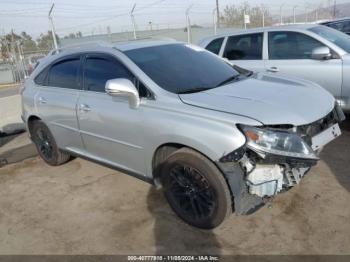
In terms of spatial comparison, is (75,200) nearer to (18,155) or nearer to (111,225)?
(111,225)

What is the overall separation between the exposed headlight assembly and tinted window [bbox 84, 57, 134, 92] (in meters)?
1.45

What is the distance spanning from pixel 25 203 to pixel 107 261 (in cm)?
175

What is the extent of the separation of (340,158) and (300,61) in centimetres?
194

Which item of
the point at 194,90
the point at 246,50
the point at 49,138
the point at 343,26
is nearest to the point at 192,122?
the point at 194,90

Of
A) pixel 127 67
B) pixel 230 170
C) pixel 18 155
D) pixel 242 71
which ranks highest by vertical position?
pixel 127 67

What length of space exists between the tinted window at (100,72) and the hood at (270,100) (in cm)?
83

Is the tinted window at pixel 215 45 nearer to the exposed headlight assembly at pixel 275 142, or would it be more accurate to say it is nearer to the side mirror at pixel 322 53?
the side mirror at pixel 322 53

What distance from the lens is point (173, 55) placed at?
4102 mm

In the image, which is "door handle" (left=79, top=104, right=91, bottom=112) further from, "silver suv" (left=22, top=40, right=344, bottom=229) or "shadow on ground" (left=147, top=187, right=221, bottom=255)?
"shadow on ground" (left=147, top=187, right=221, bottom=255)

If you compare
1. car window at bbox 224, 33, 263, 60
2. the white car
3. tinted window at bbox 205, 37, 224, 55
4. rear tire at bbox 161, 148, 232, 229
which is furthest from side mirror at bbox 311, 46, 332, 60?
rear tire at bbox 161, 148, 232, 229

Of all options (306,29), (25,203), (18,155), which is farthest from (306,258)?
(18,155)

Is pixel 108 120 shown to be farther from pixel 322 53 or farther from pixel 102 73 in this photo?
pixel 322 53

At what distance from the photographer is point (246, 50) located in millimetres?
6598

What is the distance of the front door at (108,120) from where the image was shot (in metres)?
3.67
